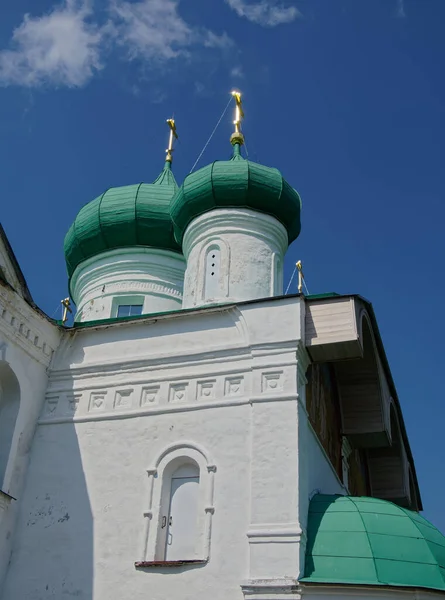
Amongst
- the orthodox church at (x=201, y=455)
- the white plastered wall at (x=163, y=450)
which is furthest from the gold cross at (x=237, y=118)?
the white plastered wall at (x=163, y=450)

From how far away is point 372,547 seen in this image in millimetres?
5938

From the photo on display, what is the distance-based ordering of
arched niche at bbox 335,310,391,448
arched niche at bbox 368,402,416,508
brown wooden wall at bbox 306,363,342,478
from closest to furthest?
1. brown wooden wall at bbox 306,363,342,478
2. arched niche at bbox 335,310,391,448
3. arched niche at bbox 368,402,416,508

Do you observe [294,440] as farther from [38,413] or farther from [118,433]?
[38,413]

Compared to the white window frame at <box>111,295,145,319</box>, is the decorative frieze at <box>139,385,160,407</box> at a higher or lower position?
lower

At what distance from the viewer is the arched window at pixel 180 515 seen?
6.42 m

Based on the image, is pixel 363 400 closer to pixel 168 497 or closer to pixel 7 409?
pixel 168 497

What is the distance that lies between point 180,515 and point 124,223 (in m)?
5.68

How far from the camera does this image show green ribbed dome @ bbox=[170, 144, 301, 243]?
30.9 feet

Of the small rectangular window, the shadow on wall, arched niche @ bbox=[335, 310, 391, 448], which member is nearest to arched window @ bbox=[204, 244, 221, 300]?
arched niche @ bbox=[335, 310, 391, 448]

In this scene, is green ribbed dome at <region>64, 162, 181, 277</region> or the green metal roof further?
green ribbed dome at <region>64, 162, 181, 277</region>

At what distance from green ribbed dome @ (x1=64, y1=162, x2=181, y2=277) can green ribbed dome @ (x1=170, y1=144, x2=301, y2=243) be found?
4.27 feet

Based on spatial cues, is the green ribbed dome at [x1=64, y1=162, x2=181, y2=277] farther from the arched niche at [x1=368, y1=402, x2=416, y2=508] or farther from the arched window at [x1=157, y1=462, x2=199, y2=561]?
the arched window at [x1=157, y1=462, x2=199, y2=561]

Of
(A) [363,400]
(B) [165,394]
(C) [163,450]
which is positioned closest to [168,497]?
(C) [163,450]

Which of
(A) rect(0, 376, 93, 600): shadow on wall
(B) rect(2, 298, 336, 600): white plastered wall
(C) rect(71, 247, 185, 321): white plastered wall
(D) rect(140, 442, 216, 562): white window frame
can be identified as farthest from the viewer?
(C) rect(71, 247, 185, 321): white plastered wall
